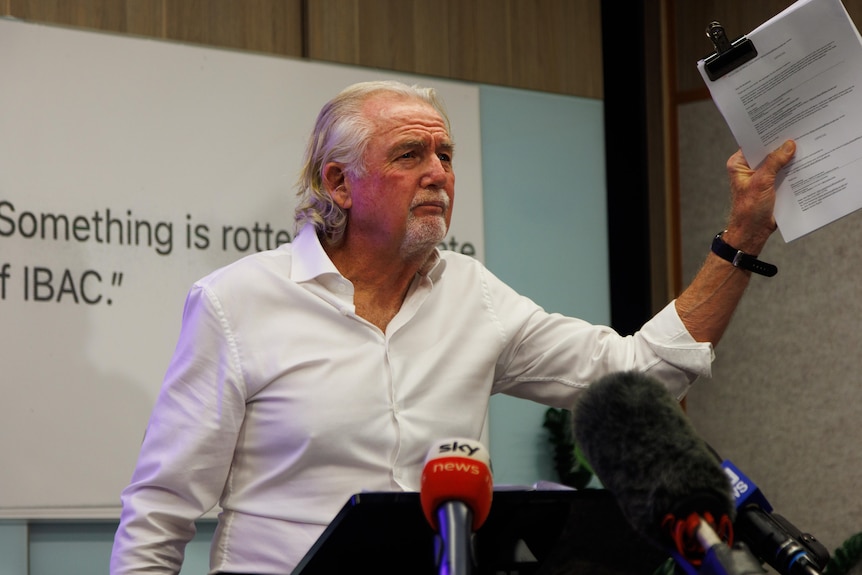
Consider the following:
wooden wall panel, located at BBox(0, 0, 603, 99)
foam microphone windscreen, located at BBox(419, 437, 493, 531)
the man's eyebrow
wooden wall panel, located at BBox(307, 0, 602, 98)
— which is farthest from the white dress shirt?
wooden wall panel, located at BBox(307, 0, 602, 98)

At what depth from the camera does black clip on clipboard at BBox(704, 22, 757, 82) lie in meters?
2.13

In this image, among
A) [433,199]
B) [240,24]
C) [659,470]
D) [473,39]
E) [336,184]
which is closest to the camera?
[659,470]

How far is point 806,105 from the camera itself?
2.13m

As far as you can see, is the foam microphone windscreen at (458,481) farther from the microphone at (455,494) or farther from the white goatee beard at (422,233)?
the white goatee beard at (422,233)

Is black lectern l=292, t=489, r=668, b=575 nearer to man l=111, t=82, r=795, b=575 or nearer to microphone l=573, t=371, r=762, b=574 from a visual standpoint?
microphone l=573, t=371, r=762, b=574

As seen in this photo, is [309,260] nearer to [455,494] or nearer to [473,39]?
[455,494]

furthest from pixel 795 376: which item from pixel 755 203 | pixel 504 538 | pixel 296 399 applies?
pixel 504 538

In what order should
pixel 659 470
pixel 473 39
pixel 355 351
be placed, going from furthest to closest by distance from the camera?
pixel 473 39
pixel 355 351
pixel 659 470

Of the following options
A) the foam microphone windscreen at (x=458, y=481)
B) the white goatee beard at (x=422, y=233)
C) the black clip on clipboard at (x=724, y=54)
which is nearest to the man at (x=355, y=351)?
the white goatee beard at (x=422, y=233)

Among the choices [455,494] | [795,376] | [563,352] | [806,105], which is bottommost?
[795,376]

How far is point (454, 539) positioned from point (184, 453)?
989mm

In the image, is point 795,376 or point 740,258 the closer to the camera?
point 740,258

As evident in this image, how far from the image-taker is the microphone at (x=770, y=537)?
1.47 meters

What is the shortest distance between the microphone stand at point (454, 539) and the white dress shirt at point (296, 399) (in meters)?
0.83
